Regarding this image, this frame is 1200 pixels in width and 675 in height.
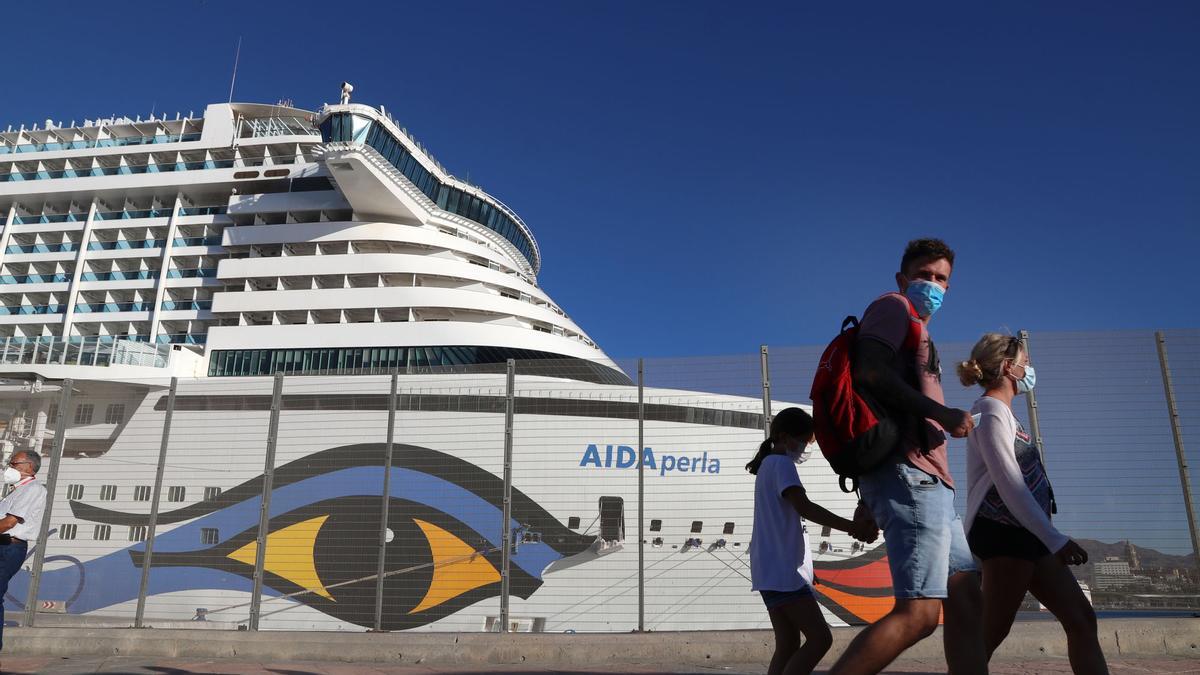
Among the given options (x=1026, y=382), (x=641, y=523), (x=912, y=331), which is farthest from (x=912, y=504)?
(x=641, y=523)

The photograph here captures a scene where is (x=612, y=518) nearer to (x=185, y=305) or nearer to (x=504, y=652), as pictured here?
(x=504, y=652)

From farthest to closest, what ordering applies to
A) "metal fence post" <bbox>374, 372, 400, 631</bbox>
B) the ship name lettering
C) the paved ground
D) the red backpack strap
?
1. the ship name lettering
2. "metal fence post" <bbox>374, 372, 400, 631</bbox>
3. the paved ground
4. the red backpack strap

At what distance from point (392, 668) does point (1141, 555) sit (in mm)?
5173

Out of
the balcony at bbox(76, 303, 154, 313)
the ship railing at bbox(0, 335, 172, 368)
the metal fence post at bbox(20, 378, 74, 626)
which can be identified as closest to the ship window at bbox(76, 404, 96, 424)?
the ship railing at bbox(0, 335, 172, 368)

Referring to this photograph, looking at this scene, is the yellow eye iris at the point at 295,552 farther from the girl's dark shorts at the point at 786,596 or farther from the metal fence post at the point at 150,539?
the girl's dark shorts at the point at 786,596

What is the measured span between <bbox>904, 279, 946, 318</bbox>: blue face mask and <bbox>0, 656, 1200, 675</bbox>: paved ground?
96.9 inches

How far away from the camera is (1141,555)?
545cm

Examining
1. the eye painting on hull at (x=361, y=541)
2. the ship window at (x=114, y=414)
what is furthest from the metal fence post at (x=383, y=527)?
the ship window at (x=114, y=414)

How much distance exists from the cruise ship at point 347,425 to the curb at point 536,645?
0.87m

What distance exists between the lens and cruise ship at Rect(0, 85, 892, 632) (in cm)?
→ 799

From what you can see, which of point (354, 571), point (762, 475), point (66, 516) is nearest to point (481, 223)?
point (66, 516)

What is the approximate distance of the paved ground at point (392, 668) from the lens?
A: 4039 millimetres

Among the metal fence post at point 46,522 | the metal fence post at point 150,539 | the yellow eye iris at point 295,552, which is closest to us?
the metal fence post at point 46,522

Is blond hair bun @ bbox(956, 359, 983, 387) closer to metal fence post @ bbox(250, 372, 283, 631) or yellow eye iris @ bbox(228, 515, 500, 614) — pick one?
metal fence post @ bbox(250, 372, 283, 631)
